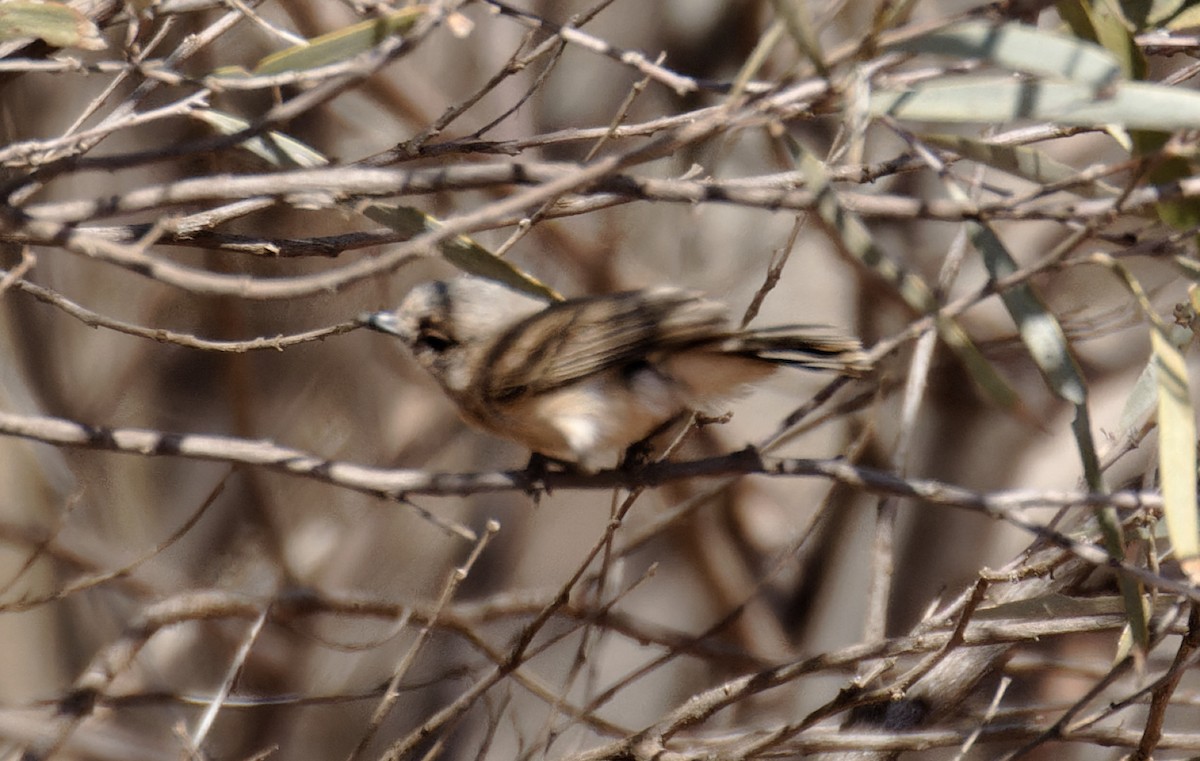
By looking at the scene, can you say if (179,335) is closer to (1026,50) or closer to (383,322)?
(383,322)

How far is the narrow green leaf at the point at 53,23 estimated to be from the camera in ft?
6.01

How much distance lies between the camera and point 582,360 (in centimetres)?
299

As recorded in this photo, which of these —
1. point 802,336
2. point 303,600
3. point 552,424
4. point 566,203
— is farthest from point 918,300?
point 303,600

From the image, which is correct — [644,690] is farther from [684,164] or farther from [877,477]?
[877,477]

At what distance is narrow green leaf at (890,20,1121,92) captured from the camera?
61.2 inches

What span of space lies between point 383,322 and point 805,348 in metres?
1.20

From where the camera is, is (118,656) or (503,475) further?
(118,656)

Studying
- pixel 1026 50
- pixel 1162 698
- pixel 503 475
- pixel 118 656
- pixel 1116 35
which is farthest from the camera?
pixel 118 656

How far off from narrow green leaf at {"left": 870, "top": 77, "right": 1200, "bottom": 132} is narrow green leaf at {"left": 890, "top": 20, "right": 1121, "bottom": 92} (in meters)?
0.02

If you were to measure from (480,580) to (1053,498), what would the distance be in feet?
15.0

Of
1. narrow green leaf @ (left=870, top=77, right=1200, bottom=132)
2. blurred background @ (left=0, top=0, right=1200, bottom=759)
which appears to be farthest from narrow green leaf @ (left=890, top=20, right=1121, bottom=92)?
blurred background @ (left=0, top=0, right=1200, bottom=759)

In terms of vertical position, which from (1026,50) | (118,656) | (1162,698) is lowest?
(1162,698)

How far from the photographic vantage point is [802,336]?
254 cm

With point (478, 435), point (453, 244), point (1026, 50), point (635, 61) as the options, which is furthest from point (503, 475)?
point (478, 435)
